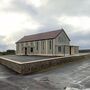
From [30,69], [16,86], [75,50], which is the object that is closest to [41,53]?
[75,50]

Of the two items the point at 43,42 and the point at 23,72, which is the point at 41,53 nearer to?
the point at 43,42

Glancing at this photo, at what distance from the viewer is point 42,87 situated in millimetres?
10750

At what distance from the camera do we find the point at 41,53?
141 feet

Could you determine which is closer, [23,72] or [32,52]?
[23,72]

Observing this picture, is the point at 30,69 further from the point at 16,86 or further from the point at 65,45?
the point at 65,45

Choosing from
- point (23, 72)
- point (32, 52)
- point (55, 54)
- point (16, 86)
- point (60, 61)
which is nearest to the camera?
point (16, 86)

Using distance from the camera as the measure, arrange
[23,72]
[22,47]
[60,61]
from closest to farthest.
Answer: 1. [23,72]
2. [60,61]
3. [22,47]

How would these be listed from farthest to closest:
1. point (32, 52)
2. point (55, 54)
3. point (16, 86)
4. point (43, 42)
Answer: point (32, 52), point (43, 42), point (55, 54), point (16, 86)

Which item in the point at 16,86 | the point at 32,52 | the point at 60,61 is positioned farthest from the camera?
the point at 32,52

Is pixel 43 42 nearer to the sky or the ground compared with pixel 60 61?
nearer to the sky

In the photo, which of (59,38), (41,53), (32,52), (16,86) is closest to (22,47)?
(32,52)

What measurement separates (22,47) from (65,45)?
596 inches

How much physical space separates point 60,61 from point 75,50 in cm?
2698

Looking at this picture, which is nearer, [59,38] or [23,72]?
[23,72]
